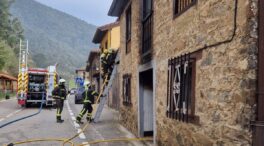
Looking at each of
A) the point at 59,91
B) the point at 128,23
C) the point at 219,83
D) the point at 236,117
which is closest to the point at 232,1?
the point at 219,83

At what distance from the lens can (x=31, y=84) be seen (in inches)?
952

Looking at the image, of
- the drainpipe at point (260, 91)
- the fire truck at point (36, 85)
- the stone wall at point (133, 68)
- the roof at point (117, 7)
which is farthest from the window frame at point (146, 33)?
the fire truck at point (36, 85)

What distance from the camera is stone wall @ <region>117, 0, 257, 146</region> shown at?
4391 millimetres

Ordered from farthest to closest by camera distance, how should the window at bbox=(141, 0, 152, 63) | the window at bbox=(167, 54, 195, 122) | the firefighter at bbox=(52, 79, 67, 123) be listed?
the firefighter at bbox=(52, 79, 67, 123), the window at bbox=(141, 0, 152, 63), the window at bbox=(167, 54, 195, 122)

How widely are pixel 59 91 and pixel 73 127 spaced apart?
2.51 metres

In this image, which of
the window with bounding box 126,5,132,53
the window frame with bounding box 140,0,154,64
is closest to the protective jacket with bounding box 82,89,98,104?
the window with bounding box 126,5,132,53

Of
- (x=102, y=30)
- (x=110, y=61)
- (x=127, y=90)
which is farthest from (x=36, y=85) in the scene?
(x=127, y=90)

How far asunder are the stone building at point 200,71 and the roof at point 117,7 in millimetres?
2955

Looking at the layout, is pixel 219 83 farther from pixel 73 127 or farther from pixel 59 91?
pixel 59 91

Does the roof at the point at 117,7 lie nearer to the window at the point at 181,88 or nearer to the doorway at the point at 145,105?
the doorway at the point at 145,105

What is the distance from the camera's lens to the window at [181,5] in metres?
6.65

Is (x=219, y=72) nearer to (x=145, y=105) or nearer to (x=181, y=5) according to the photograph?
(x=181, y=5)

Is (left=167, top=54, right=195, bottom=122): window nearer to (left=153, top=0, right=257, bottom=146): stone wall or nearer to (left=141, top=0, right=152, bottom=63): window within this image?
(left=153, top=0, right=257, bottom=146): stone wall

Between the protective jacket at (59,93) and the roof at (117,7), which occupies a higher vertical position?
the roof at (117,7)
